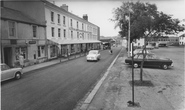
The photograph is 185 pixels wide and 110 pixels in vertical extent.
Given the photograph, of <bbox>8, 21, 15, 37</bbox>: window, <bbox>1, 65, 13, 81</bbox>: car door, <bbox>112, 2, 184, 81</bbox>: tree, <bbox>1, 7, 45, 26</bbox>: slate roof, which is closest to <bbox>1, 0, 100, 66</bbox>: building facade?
<bbox>1, 7, 45, 26</bbox>: slate roof

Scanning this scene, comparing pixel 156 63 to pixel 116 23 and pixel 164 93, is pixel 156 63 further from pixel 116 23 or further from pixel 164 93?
pixel 116 23

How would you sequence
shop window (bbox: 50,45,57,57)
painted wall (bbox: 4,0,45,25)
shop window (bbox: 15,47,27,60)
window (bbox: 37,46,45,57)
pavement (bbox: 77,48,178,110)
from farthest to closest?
1. shop window (bbox: 50,45,57,57)
2. painted wall (bbox: 4,0,45,25)
3. window (bbox: 37,46,45,57)
4. shop window (bbox: 15,47,27,60)
5. pavement (bbox: 77,48,178,110)

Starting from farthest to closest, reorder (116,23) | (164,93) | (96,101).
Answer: (116,23), (164,93), (96,101)

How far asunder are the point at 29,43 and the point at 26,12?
5.94m

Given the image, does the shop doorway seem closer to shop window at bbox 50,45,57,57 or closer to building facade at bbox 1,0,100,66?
building facade at bbox 1,0,100,66

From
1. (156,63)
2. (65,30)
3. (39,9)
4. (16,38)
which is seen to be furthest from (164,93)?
(65,30)

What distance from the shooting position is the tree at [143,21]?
660 inches

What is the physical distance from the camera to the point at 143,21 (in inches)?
683

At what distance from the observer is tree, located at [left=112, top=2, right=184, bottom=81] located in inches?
660

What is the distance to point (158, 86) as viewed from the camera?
789 centimetres

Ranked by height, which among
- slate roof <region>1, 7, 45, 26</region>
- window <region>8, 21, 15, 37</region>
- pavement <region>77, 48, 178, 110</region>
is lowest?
pavement <region>77, 48, 178, 110</region>

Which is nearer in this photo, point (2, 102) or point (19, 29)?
point (2, 102)

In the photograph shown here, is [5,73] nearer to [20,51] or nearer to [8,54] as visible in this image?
[8,54]

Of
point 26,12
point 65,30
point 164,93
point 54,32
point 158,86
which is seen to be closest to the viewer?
point 164,93
